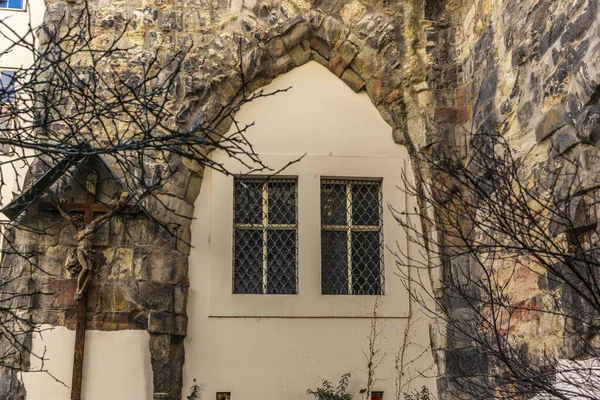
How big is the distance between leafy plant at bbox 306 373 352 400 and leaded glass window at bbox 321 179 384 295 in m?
0.84

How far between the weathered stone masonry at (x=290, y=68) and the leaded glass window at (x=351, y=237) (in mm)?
673

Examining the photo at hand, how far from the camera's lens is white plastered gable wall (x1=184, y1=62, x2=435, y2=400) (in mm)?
7191

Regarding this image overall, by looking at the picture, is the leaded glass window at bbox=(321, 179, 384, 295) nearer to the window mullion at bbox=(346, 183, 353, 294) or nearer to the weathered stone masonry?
the window mullion at bbox=(346, 183, 353, 294)

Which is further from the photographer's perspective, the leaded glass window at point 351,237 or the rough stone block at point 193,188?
the leaded glass window at point 351,237

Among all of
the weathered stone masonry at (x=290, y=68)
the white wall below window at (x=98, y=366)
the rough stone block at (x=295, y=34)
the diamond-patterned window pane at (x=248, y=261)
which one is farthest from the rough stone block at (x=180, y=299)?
the rough stone block at (x=295, y=34)

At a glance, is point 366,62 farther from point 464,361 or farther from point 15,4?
point 15,4

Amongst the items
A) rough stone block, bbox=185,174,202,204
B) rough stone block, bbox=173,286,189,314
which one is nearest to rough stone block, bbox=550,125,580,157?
rough stone block, bbox=185,174,202,204

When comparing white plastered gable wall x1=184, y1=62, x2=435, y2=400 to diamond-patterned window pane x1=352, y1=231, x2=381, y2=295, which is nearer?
white plastered gable wall x1=184, y1=62, x2=435, y2=400

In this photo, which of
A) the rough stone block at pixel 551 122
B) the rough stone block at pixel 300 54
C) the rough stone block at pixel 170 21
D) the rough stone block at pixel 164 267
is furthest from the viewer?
the rough stone block at pixel 300 54

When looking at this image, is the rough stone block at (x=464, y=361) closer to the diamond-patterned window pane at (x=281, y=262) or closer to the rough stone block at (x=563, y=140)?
the diamond-patterned window pane at (x=281, y=262)

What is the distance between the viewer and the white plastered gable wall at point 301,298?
7.19 meters

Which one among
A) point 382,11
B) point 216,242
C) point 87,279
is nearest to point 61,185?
point 87,279

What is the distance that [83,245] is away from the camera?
6996mm

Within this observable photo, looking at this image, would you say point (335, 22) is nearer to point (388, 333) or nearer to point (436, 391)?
point (388, 333)
